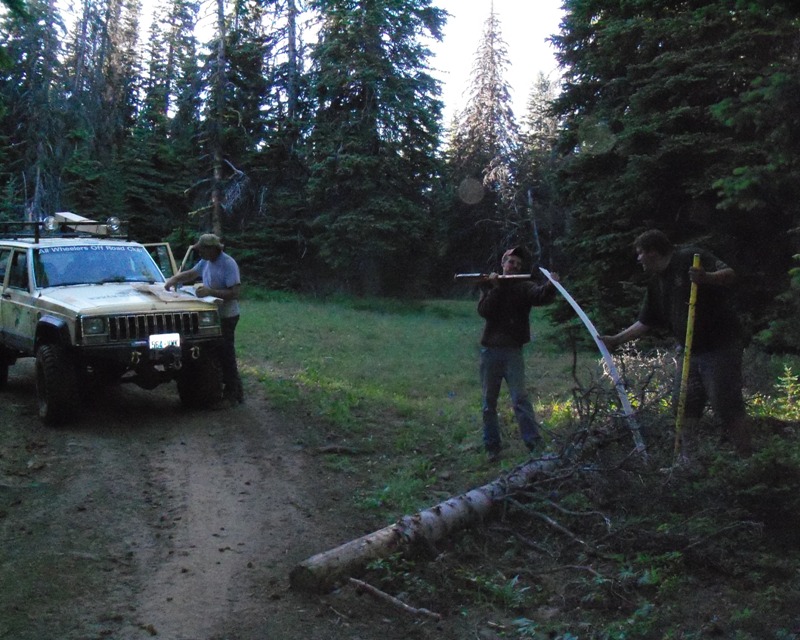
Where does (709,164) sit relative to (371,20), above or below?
below

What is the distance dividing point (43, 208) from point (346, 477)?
28.5 meters

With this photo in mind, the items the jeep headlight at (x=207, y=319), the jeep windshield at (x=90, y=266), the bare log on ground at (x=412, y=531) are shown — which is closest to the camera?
the bare log on ground at (x=412, y=531)

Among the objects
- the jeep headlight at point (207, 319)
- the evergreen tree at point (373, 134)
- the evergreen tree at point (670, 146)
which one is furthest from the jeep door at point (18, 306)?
the evergreen tree at point (373, 134)

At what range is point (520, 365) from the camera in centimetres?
741

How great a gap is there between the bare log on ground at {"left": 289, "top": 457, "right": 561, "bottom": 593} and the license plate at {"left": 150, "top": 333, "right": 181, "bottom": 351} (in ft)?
14.1

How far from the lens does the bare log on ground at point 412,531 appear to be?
480 cm

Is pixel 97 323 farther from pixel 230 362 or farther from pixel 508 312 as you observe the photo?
pixel 508 312

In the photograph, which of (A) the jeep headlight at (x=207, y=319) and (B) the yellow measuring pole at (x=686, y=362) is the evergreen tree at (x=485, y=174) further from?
(B) the yellow measuring pole at (x=686, y=362)

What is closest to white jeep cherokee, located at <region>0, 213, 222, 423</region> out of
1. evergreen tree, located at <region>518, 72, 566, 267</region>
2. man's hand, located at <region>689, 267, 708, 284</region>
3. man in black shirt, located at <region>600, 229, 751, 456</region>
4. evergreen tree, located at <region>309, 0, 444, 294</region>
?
man in black shirt, located at <region>600, 229, 751, 456</region>

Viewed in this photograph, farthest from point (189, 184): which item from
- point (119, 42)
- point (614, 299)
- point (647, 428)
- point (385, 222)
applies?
point (647, 428)

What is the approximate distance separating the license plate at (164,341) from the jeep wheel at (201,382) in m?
0.64

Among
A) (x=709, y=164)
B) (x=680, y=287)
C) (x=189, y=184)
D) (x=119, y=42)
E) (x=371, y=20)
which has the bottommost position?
(x=680, y=287)

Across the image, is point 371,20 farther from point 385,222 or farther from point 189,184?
point 189,184

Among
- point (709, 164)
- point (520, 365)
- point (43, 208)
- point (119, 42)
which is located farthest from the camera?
point (119, 42)
